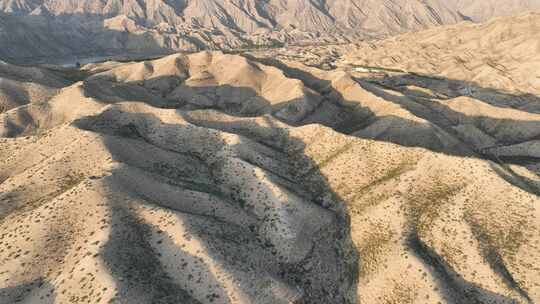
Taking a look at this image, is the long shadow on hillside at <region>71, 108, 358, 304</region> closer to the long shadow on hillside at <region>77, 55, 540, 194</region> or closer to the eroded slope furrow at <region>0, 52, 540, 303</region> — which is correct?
the eroded slope furrow at <region>0, 52, 540, 303</region>

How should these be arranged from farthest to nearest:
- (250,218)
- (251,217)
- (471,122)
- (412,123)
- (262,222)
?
(471,122) → (412,123) → (251,217) → (250,218) → (262,222)

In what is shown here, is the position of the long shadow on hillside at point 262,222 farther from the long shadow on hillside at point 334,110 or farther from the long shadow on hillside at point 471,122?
the long shadow on hillside at point 471,122

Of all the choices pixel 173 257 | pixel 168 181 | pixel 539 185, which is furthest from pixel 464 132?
pixel 173 257

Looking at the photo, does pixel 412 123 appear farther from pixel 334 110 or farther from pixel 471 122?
pixel 334 110

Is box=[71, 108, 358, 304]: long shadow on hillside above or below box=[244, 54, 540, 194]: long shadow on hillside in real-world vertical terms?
above

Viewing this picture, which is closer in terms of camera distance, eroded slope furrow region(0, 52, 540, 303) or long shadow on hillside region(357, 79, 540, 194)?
eroded slope furrow region(0, 52, 540, 303)

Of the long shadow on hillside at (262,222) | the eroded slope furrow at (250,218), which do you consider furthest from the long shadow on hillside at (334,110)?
the long shadow on hillside at (262,222)

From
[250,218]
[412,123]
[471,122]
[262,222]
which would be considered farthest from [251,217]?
[471,122]

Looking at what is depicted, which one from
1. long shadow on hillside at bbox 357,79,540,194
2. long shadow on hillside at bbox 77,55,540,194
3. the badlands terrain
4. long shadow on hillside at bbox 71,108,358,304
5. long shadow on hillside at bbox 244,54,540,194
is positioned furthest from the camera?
long shadow on hillside at bbox 357,79,540,194

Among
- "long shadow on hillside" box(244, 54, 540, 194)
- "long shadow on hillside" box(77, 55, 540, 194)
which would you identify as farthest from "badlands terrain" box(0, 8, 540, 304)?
"long shadow on hillside" box(77, 55, 540, 194)
